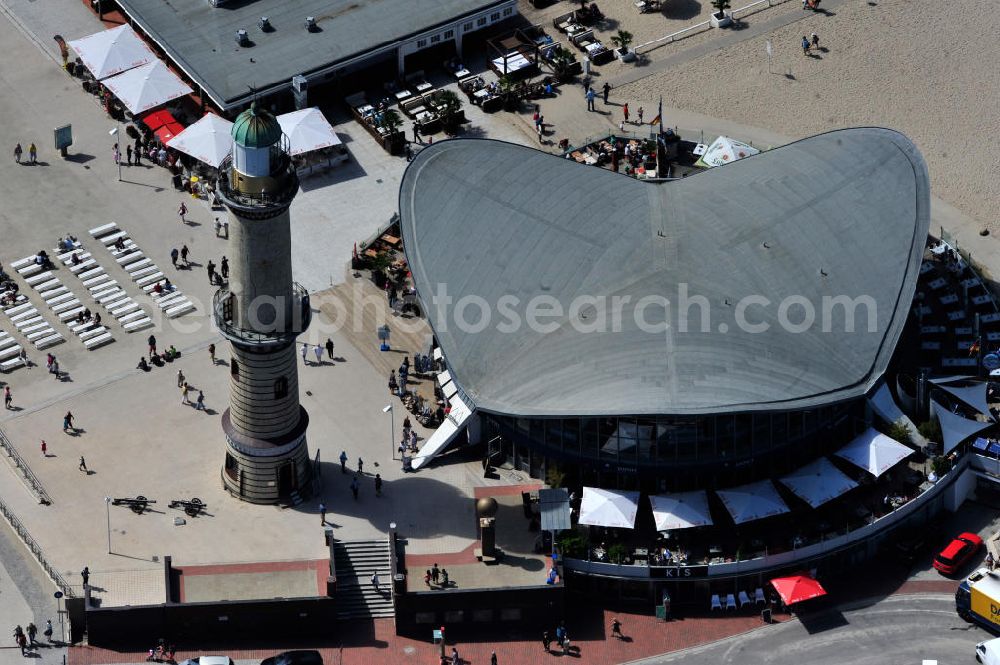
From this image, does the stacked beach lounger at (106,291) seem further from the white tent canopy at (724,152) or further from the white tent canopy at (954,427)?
the white tent canopy at (954,427)

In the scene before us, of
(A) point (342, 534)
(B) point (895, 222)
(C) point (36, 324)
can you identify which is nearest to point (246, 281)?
(A) point (342, 534)

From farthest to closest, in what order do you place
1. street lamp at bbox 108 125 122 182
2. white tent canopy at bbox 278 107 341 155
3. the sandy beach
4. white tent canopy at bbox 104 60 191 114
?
white tent canopy at bbox 104 60 191 114, the sandy beach, street lamp at bbox 108 125 122 182, white tent canopy at bbox 278 107 341 155

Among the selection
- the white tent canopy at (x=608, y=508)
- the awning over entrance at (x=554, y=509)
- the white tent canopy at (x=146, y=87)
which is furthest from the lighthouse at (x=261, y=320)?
the white tent canopy at (x=146, y=87)

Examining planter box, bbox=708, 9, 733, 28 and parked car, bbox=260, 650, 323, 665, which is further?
planter box, bbox=708, 9, 733, 28

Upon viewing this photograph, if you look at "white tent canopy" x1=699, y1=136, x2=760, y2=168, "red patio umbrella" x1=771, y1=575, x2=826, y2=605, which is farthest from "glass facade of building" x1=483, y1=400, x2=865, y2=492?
"white tent canopy" x1=699, y1=136, x2=760, y2=168

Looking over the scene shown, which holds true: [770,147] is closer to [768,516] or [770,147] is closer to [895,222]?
[895,222]

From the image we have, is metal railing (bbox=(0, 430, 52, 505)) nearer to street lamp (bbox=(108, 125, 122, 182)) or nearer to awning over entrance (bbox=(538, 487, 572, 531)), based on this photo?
street lamp (bbox=(108, 125, 122, 182))
